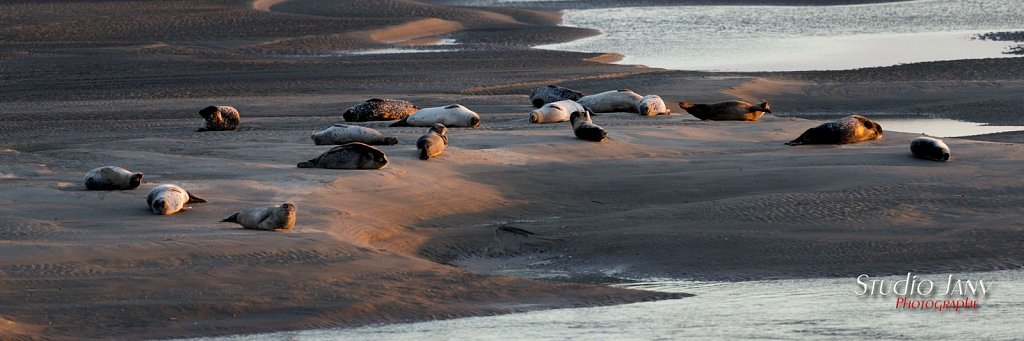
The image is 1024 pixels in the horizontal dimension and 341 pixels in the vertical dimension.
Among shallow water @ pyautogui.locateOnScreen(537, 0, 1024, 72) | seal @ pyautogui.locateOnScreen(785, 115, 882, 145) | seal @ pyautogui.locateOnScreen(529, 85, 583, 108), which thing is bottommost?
shallow water @ pyautogui.locateOnScreen(537, 0, 1024, 72)

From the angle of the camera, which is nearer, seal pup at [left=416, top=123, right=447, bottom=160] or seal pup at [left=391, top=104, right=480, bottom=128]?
seal pup at [left=416, top=123, right=447, bottom=160]

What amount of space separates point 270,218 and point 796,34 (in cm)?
2293

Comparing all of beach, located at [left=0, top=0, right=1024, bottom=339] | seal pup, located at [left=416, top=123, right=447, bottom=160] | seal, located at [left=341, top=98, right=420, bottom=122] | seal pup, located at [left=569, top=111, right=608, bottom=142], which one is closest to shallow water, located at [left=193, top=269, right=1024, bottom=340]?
beach, located at [left=0, top=0, right=1024, bottom=339]

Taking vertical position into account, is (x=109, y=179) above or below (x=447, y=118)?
above


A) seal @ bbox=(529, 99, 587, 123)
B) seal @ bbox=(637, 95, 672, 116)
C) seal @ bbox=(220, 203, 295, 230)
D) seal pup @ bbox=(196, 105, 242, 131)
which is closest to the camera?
seal @ bbox=(220, 203, 295, 230)

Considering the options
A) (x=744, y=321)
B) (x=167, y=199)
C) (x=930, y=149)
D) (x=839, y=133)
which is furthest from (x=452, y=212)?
(x=839, y=133)

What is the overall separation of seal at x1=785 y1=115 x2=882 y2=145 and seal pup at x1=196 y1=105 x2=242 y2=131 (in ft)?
16.8

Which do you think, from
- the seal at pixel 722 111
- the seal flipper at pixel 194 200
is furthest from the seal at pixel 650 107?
the seal flipper at pixel 194 200

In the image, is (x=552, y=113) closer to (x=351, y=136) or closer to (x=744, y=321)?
(x=351, y=136)

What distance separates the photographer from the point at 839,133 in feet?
40.4

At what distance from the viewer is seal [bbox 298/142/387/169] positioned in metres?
10.3

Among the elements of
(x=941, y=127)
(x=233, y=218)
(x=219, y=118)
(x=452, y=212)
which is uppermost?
(x=233, y=218)

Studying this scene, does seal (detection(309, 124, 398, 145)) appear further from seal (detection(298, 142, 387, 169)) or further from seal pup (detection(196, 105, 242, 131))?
seal pup (detection(196, 105, 242, 131))

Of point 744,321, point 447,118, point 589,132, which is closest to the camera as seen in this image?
point 744,321
